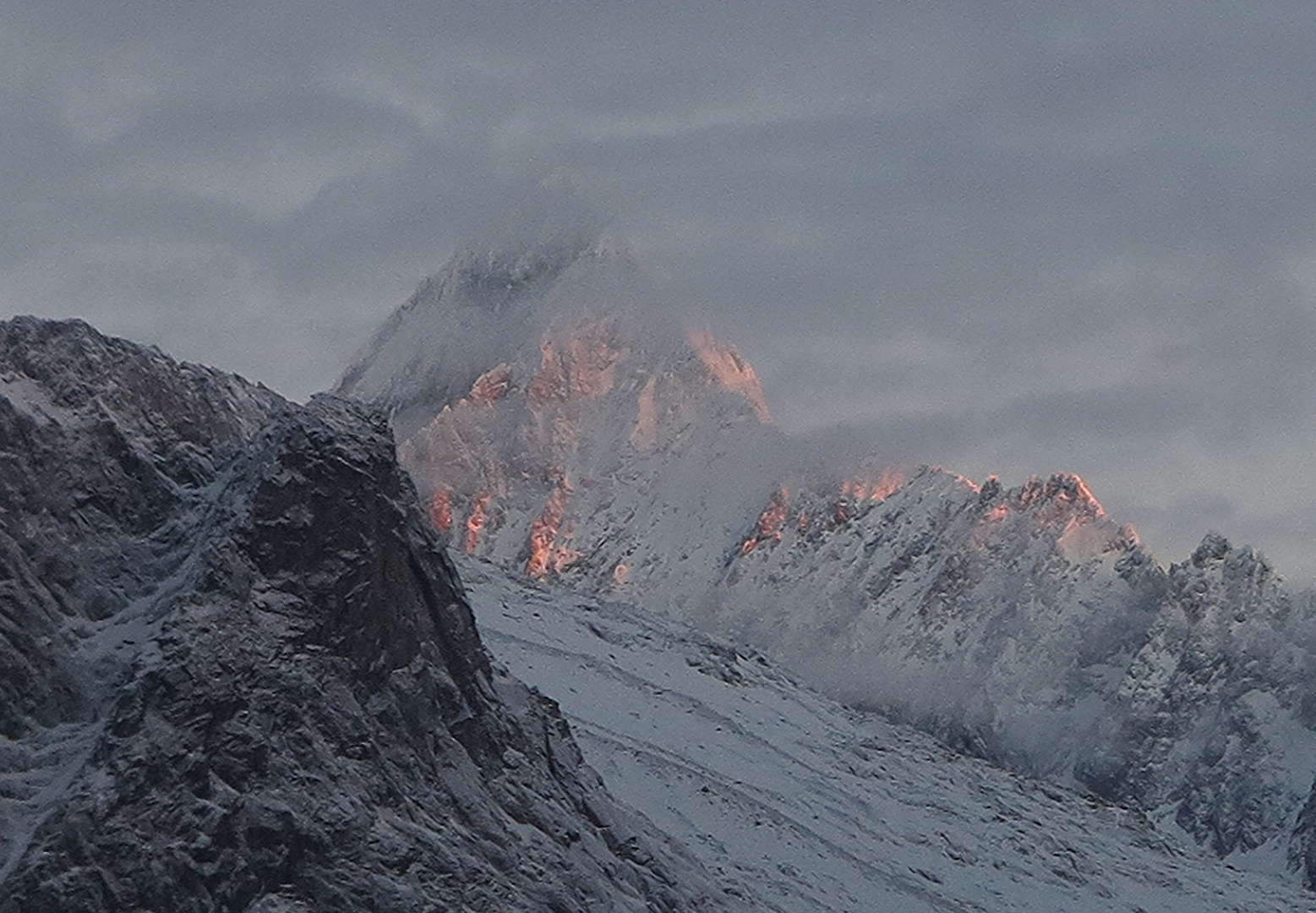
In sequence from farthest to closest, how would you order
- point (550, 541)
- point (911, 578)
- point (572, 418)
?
point (572, 418) → point (911, 578) → point (550, 541)

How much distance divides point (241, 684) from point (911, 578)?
128850 mm

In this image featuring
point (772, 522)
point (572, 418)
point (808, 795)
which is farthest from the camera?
point (572, 418)

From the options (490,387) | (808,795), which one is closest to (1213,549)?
(490,387)

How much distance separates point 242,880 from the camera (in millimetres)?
29312

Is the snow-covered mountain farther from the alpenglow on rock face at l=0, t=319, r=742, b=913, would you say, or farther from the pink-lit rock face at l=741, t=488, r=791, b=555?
the alpenglow on rock face at l=0, t=319, r=742, b=913

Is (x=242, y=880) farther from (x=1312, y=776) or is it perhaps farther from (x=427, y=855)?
(x=1312, y=776)

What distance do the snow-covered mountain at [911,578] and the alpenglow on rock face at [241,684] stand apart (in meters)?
103

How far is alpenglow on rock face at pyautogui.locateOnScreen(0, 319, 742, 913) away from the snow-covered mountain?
10298 cm

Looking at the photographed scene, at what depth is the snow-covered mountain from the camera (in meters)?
147

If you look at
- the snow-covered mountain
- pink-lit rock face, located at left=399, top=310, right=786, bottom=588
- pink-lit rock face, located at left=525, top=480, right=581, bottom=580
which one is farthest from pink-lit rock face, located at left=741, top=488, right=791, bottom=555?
pink-lit rock face, located at left=525, top=480, right=581, bottom=580

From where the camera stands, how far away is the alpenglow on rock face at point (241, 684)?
1157 inches

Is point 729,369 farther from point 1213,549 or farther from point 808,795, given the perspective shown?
point 808,795

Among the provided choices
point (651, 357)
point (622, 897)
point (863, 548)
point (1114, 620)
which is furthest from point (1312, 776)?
point (622, 897)

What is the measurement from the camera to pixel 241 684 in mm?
31141
